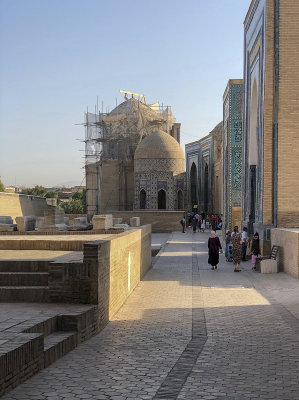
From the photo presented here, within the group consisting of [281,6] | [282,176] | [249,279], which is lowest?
[249,279]

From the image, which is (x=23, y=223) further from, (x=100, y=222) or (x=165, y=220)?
(x=165, y=220)

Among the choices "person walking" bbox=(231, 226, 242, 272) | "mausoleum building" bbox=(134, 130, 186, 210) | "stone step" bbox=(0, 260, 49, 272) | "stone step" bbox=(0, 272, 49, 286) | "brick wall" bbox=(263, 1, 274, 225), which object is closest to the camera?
"stone step" bbox=(0, 272, 49, 286)

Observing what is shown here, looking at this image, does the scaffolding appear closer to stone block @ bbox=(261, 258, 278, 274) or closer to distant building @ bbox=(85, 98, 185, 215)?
distant building @ bbox=(85, 98, 185, 215)

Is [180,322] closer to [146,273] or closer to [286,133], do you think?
[146,273]

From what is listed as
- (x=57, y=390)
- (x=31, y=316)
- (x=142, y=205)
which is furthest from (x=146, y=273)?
(x=142, y=205)

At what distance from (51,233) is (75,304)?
5818 millimetres

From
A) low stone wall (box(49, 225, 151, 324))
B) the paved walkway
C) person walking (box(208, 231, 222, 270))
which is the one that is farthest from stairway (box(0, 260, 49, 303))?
person walking (box(208, 231, 222, 270))

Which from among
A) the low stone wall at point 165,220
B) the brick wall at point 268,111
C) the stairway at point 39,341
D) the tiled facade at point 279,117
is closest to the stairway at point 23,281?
the stairway at point 39,341

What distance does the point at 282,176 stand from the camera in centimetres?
1389

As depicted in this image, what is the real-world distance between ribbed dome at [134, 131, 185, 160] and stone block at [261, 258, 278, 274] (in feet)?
84.0

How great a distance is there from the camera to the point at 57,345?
15.1 ft

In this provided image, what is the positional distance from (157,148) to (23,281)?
31.5m

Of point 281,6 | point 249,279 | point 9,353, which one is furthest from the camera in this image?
point 281,6

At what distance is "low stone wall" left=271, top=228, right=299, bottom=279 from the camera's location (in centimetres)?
1082
